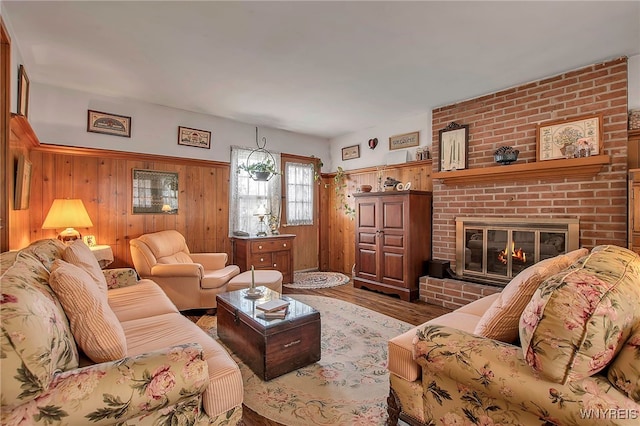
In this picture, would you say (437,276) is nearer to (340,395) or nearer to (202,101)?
(340,395)

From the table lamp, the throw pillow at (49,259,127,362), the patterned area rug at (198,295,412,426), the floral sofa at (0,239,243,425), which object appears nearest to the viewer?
the floral sofa at (0,239,243,425)

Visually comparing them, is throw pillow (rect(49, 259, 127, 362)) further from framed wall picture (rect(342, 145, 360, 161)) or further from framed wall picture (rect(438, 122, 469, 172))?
framed wall picture (rect(342, 145, 360, 161))

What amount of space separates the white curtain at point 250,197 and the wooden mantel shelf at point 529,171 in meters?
2.58

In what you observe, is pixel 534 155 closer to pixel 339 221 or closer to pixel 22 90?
pixel 339 221

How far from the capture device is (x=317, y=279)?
5199mm

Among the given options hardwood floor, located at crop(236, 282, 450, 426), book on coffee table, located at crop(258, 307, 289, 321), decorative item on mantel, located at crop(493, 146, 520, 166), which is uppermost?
decorative item on mantel, located at crop(493, 146, 520, 166)

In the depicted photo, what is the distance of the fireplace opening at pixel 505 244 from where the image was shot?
10.6 feet

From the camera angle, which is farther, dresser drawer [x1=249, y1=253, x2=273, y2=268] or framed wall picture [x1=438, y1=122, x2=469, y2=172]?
dresser drawer [x1=249, y1=253, x2=273, y2=268]

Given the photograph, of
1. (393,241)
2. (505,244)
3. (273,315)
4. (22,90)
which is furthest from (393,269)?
(22,90)

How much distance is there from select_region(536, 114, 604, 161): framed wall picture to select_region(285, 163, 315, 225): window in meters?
3.54

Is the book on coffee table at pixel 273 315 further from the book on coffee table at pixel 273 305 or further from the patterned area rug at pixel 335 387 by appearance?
the patterned area rug at pixel 335 387

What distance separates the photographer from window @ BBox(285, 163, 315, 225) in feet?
18.3

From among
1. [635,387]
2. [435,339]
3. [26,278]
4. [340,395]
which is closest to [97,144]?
[26,278]

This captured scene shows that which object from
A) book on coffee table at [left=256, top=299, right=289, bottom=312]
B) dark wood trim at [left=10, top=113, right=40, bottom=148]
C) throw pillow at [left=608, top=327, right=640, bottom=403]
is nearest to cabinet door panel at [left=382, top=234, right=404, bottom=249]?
book on coffee table at [left=256, top=299, right=289, bottom=312]
